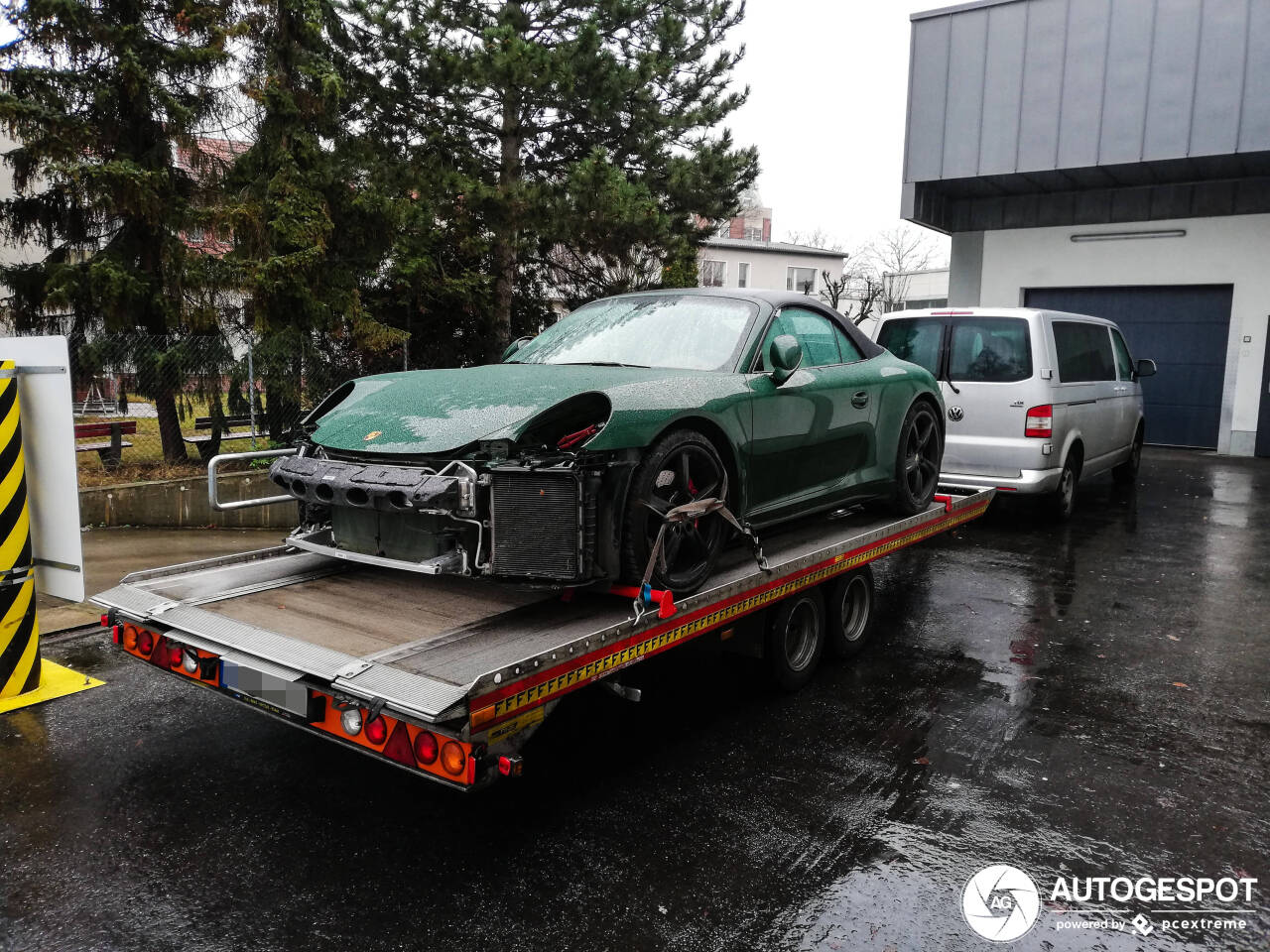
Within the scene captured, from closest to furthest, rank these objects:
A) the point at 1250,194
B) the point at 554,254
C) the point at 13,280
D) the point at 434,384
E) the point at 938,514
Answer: the point at 434,384 → the point at 938,514 → the point at 13,280 → the point at 1250,194 → the point at 554,254

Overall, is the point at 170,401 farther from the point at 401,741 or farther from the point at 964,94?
the point at 964,94

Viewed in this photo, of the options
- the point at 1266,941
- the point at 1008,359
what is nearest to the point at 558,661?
the point at 1266,941

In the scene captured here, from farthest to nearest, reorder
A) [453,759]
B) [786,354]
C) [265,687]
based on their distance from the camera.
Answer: [786,354] → [265,687] → [453,759]

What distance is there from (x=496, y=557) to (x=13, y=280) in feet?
28.8

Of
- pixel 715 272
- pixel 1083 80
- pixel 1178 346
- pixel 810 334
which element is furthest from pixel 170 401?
pixel 715 272

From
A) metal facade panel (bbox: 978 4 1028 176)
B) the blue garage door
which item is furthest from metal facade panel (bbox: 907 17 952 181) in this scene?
the blue garage door

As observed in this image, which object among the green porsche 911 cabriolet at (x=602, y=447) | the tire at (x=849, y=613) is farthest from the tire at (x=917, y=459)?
the tire at (x=849, y=613)

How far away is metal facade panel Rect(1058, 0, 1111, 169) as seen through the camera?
45.5ft

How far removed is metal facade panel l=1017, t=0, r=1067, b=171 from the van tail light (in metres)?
7.89

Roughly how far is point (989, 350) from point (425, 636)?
6820 millimetres

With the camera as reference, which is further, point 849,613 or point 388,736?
point 849,613

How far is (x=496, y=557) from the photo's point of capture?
3469mm

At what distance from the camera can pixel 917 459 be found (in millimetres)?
6168

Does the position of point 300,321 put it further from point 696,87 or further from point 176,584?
point 696,87
